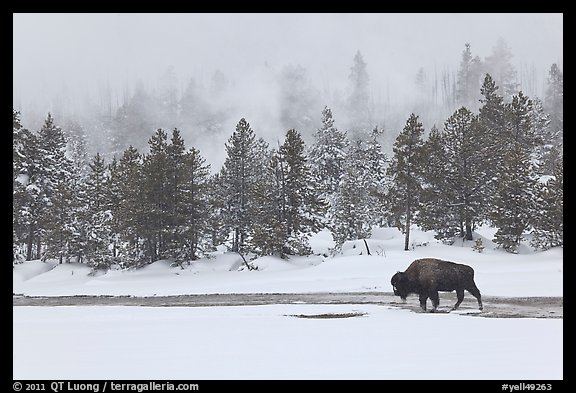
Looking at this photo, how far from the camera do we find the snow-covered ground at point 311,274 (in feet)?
88.9

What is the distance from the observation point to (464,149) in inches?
1672

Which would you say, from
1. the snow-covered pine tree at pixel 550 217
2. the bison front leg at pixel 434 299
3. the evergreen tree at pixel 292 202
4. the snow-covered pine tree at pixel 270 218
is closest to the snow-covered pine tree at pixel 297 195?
the evergreen tree at pixel 292 202

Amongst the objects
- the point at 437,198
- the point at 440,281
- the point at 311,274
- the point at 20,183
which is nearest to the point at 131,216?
the point at 20,183

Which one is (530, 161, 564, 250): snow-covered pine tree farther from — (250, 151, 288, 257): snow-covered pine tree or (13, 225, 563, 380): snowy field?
(13, 225, 563, 380): snowy field

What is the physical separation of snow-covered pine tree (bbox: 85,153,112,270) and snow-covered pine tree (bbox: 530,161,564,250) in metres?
38.1

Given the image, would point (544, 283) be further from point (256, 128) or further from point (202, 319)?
point (256, 128)

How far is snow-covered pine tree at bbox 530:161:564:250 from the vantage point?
37281 mm

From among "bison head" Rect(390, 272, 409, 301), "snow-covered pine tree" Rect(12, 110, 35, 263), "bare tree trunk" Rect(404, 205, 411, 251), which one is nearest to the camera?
"bison head" Rect(390, 272, 409, 301)

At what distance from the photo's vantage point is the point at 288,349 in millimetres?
8438

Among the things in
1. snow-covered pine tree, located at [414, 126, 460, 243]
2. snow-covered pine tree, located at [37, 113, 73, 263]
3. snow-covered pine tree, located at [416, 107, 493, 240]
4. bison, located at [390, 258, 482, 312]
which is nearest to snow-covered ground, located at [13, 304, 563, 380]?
bison, located at [390, 258, 482, 312]

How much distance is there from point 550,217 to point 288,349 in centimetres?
3568
